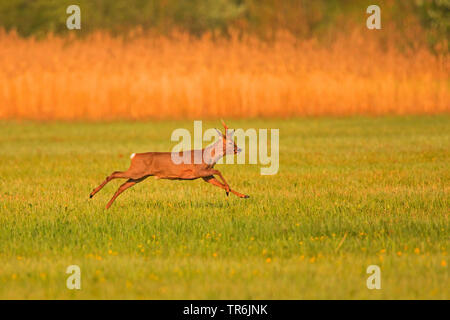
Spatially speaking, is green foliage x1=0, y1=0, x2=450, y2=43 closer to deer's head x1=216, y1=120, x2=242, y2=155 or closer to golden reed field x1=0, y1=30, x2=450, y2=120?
golden reed field x1=0, y1=30, x2=450, y2=120

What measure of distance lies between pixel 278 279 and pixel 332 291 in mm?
581

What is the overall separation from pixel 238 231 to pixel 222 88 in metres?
19.4

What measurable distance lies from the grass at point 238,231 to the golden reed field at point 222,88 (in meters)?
10.2

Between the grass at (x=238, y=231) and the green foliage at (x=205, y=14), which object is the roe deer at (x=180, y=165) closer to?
the grass at (x=238, y=231)

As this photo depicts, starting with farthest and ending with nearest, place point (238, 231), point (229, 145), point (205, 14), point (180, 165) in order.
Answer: point (205, 14)
point (180, 165)
point (229, 145)
point (238, 231)

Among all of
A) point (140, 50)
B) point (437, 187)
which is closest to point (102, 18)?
point (140, 50)

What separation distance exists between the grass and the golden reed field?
1018cm

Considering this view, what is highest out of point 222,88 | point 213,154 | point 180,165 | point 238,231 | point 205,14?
point 205,14

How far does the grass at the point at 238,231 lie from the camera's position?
7.57m

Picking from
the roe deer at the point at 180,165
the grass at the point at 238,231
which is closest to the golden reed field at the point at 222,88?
the grass at the point at 238,231

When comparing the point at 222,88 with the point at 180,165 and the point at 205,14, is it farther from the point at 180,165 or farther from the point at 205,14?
the point at 205,14

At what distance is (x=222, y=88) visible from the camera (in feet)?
95.7

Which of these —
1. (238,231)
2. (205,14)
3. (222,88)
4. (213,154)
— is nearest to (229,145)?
(213,154)

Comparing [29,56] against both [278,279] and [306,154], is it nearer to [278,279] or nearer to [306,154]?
[306,154]
